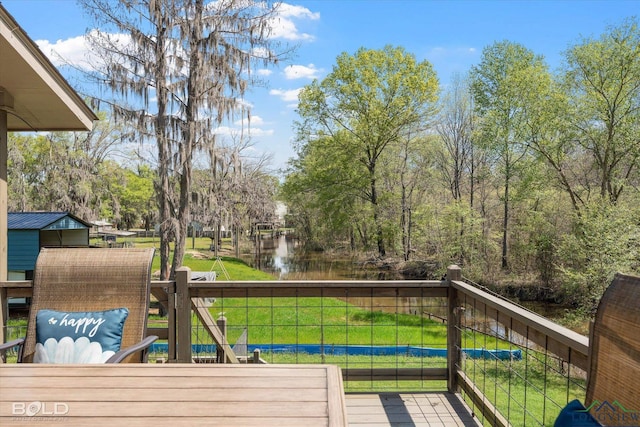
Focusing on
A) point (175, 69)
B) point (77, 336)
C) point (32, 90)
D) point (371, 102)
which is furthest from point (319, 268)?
point (77, 336)

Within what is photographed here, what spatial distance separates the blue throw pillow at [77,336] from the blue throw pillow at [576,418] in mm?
2187

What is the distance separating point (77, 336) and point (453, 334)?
241 centimetres

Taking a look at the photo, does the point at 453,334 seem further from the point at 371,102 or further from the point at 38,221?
the point at 371,102

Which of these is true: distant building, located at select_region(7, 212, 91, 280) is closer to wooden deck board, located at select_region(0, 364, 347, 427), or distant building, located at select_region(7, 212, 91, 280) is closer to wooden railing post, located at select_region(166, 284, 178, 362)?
wooden railing post, located at select_region(166, 284, 178, 362)

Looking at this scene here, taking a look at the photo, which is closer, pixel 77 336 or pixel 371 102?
pixel 77 336

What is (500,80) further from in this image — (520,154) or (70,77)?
(70,77)

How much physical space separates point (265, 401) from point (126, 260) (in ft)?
5.72

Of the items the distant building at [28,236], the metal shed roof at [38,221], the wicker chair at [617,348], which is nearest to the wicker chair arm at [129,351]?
the wicker chair at [617,348]

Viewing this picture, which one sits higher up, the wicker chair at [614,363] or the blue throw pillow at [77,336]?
the wicker chair at [614,363]

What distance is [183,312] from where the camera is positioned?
9.59ft

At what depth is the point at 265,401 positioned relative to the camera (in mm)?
1388

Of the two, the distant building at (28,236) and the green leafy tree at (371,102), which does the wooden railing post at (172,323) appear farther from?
the green leafy tree at (371,102)

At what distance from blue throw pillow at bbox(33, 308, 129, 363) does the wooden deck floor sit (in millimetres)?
1499

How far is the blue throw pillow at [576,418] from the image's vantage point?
1.35 metres
